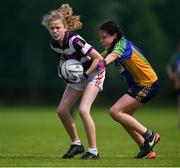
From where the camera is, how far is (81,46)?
34.4ft

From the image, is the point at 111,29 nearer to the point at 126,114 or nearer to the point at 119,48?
the point at 119,48

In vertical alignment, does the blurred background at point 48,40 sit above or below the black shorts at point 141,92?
below

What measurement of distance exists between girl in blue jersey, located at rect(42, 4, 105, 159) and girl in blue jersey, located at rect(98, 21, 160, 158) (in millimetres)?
292

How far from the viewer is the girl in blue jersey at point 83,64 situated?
1053 cm

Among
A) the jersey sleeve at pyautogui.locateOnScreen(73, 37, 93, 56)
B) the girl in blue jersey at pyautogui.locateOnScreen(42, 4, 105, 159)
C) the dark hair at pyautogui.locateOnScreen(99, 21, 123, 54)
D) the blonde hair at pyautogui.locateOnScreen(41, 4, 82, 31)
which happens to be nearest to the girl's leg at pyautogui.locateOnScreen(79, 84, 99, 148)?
the girl in blue jersey at pyautogui.locateOnScreen(42, 4, 105, 159)

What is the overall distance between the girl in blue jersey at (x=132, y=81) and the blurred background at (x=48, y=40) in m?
22.4

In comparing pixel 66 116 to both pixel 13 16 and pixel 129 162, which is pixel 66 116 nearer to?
pixel 129 162

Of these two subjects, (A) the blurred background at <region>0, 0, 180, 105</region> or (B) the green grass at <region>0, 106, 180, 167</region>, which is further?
(A) the blurred background at <region>0, 0, 180, 105</region>

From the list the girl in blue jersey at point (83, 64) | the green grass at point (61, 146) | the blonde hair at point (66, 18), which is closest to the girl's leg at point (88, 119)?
the girl in blue jersey at point (83, 64)

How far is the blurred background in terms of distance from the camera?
34.1 meters

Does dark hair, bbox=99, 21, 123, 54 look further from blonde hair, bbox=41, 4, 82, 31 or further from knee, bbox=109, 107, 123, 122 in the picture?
knee, bbox=109, 107, 123, 122

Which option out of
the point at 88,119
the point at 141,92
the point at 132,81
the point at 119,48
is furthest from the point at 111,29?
the point at 88,119

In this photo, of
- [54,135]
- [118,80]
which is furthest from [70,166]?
[118,80]

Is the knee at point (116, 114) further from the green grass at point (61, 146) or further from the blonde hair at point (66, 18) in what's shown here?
the blonde hair at point (66, 18)
